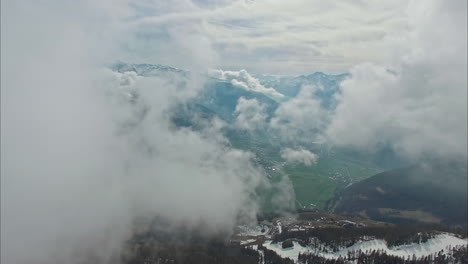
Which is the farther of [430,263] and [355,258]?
[355,258]

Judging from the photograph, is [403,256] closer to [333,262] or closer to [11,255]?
[333,262]

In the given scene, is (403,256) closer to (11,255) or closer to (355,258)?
(355,258)

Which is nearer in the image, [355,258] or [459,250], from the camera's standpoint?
[459,250]

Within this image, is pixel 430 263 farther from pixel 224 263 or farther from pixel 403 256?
pixel 224 263

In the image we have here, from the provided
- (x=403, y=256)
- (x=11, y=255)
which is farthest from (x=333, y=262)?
(x=11, y=255)

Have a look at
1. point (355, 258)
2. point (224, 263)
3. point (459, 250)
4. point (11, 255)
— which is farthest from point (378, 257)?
point (11, 255)

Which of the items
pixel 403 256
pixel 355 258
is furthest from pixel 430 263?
pixel 355 258
